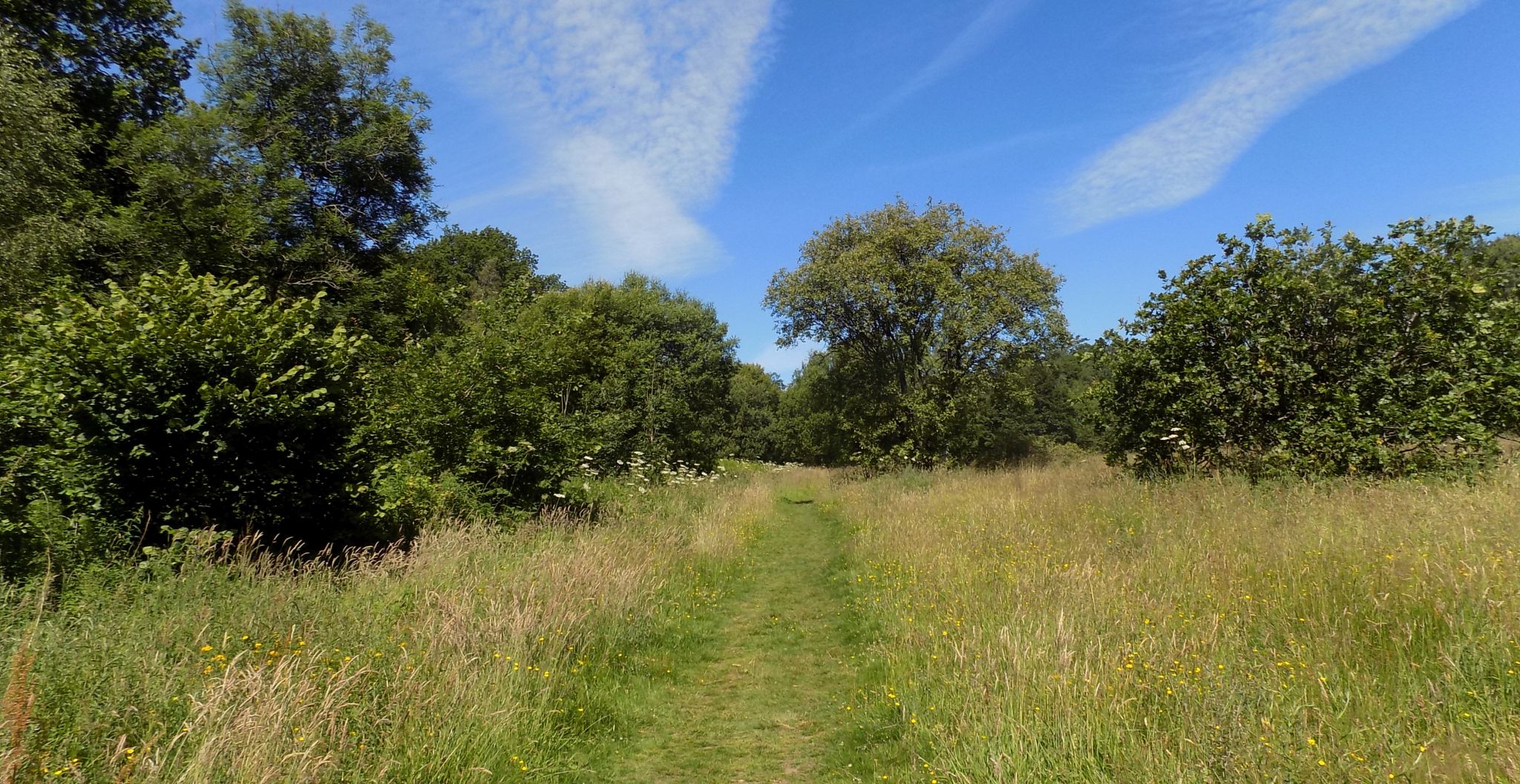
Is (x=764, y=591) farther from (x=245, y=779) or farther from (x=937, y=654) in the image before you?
(x=245, y=779)

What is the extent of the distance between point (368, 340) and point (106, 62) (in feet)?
56.0

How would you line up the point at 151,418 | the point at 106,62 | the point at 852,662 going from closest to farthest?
1. the point at 151,418
2. the point at 852,662
3. the point at 106,62

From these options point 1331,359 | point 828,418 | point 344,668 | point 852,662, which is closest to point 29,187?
point 344,668

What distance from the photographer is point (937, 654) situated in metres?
5.27

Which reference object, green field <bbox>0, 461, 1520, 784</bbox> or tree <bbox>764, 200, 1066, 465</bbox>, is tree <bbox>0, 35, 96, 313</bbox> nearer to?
green field <bbox>0, 461, 1520, 784</bbox>

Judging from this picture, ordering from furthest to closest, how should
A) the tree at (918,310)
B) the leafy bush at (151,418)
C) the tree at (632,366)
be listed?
the tree at (918,310) < the tree at (632,366) < the leafy bush at (151,418)

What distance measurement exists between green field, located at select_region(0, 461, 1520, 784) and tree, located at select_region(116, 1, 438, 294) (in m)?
13.6

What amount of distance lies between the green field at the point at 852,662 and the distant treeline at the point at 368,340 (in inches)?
56.2

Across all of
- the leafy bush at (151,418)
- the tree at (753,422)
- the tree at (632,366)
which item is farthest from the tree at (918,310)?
the tree at (753,422)

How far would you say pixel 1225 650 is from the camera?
429 cm

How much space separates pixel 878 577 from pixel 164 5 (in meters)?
27.1

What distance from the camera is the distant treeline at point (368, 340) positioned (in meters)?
6.34

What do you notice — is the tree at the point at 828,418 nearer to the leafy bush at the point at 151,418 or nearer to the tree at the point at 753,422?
the tree at the point at 753,422

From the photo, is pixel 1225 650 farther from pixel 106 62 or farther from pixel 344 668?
pixel 106 62
